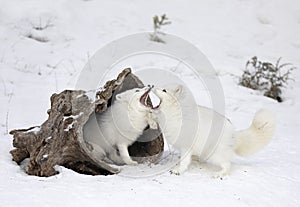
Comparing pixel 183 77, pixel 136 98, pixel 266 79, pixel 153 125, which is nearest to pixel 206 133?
pixel 153 125

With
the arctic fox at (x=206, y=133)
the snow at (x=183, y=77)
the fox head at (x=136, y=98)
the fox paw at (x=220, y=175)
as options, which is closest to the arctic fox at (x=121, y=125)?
the fox head at (x=136, y=98)

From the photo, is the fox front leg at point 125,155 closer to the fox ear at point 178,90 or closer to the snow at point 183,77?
the snow at point 183,77

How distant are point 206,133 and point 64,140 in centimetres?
116

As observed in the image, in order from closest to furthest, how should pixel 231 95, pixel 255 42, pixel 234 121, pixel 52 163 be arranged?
pixel 52 163, pixel 234 121, pixel 231 95, pixel 255 42

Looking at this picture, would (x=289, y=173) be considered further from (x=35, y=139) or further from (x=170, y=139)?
(x=35, y=139)

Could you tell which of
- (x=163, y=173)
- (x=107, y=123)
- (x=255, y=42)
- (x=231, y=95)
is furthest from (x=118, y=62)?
(x=163, y=173)

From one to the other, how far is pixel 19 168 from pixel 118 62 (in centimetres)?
395

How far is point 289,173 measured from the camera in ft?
14.7

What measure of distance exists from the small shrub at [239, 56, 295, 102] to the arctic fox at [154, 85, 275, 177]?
3274 millimetres

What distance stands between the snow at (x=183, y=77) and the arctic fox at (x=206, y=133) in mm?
146

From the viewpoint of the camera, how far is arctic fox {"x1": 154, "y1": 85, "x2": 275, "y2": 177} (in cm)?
434

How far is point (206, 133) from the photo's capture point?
436 cm

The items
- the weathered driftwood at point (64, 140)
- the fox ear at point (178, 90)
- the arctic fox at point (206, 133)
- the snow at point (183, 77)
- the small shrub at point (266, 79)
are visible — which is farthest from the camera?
the small shrub at point (266, 79)

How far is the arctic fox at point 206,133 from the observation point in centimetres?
434
